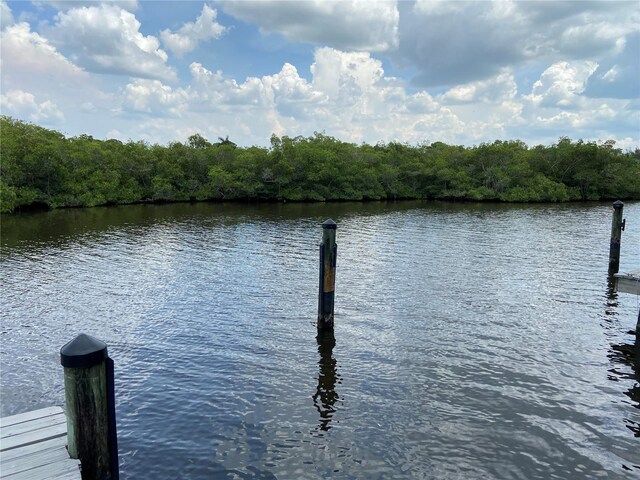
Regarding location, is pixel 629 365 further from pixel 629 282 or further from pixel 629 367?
pixel 629 282

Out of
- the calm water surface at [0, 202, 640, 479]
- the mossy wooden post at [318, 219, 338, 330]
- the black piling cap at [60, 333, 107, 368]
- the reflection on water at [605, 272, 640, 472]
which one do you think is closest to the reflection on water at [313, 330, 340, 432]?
the calm water surface at [0, 202, 640, 479]

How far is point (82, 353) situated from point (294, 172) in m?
66.9

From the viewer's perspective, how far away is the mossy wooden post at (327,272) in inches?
475

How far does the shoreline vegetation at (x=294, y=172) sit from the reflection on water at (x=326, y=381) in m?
46.3

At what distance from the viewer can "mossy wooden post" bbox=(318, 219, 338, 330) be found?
12.1 metres

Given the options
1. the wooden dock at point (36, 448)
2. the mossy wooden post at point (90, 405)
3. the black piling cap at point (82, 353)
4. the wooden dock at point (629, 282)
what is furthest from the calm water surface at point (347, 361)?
the black piling cap at point (82, 353)

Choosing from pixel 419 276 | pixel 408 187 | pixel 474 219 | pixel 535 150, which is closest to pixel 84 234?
pixel 419 276

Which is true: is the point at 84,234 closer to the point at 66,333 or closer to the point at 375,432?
the point at 66,333

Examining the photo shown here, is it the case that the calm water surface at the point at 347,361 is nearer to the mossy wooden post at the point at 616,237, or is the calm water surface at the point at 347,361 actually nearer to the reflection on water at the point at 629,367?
the reflection on water at the point at 629,367

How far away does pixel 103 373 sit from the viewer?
4438 mm

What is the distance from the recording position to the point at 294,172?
70125 mm

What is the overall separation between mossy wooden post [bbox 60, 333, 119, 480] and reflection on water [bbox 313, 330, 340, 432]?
4180 millimetres

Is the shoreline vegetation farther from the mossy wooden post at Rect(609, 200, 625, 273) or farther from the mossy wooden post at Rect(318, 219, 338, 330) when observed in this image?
the mossy wooden post at Rect(609, 200, 625, 273)

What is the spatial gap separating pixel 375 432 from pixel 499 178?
7095 centimetres
